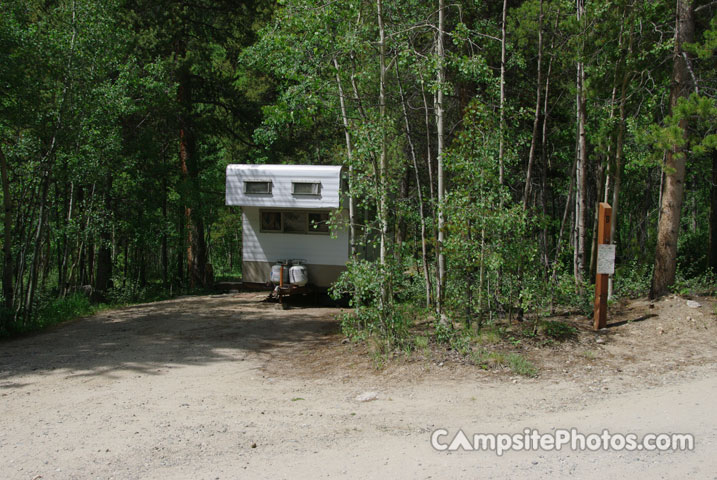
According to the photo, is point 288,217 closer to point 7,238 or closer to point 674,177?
point 7,238

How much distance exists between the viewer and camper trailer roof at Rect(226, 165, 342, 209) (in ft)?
37.8

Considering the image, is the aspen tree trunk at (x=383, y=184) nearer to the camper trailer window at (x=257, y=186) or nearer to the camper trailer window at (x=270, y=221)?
the camper trailer window at (x=257, y=186)

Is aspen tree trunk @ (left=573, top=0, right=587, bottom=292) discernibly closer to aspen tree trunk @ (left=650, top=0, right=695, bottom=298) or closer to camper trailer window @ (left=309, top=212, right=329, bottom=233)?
aspen tree trunk @ (left=650, top=0, right=695, bottom=298)

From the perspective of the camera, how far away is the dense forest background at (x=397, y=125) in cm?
743

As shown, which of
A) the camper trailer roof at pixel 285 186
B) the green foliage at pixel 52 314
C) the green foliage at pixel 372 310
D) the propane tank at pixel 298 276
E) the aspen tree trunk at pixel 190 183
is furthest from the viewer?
the aspen tree trunk at pixel 190 183

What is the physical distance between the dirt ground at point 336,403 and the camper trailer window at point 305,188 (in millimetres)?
3690

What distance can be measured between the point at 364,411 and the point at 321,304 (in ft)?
26.3

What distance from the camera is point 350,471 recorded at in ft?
12.3

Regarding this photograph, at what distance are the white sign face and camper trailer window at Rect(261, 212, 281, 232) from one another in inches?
281

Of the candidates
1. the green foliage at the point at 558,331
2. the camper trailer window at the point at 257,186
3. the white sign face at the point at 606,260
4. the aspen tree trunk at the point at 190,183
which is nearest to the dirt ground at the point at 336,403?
the green foliage at the point at 558,331

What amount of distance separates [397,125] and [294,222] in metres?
3.17

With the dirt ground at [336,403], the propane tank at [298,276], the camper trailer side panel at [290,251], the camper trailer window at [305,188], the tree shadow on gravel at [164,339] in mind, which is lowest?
the tree shadow on gravel at [164,339]

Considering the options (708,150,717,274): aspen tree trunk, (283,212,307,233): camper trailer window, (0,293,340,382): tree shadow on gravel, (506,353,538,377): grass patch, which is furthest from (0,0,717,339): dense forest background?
(283,212,307,233): camper trailer window

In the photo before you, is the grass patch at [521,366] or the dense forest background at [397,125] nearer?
the grass patch at [521,366]
